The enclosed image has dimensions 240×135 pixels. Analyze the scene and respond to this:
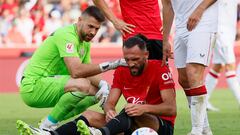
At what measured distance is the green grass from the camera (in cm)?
965

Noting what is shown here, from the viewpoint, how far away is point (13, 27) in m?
20.9

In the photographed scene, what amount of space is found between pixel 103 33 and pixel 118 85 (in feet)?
44.5

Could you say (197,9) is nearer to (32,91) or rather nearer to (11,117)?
(32,91)

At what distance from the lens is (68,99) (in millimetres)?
8617

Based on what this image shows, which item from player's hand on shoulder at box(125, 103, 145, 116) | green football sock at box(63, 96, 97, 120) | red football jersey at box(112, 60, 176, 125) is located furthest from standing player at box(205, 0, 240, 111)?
player's hand on shoulder at box(125, 103, 145, 116)

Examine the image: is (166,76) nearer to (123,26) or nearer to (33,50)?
(123,26)

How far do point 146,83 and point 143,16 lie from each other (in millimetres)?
1272

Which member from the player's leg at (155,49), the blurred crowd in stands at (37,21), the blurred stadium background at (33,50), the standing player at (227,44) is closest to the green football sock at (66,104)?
the blurred stadium background at (33,50)

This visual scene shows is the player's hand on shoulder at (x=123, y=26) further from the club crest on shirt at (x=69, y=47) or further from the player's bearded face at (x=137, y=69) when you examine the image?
the player's bearded face at (x=137, y=69)

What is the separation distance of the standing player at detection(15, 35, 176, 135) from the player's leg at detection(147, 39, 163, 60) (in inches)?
32.9

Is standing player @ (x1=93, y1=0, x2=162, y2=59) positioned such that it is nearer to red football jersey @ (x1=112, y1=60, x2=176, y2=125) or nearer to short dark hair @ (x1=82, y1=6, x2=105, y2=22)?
short dark hair @ (x1=82, y1=6, x2=105, y2=22)

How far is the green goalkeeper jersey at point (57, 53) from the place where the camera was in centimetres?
878

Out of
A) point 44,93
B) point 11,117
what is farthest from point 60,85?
point 11,117

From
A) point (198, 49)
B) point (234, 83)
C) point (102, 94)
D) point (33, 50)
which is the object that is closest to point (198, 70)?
point (198, 49)
